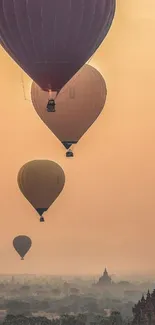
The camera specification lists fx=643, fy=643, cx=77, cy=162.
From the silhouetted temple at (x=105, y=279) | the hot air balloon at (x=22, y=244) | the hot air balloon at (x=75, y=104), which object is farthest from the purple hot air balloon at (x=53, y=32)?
the silhouetted temple at (x=105, y=279)

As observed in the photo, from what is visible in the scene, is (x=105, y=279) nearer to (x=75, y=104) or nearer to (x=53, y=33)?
(x=75, y=104)

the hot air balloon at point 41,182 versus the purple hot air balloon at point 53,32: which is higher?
the purple hot air balloon at point 53,32

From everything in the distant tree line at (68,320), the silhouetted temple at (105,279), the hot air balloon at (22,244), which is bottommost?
the distant tree line at (68,320)

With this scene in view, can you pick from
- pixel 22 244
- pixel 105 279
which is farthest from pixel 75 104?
pixel 105 279

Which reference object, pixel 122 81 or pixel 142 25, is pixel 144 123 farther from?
pixel 142 25

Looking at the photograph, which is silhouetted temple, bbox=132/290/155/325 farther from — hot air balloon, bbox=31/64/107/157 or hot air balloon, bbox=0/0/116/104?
hot air balloon, bbox=0/0/116/104

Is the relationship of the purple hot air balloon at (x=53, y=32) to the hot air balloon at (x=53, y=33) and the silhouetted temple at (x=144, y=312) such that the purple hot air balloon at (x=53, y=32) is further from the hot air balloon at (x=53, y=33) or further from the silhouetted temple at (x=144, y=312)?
the silhouetted temple at (x=144, y=312)

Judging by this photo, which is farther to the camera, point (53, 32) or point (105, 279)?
point (105, 279)
